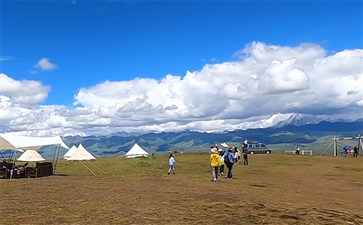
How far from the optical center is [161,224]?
50.0 feet

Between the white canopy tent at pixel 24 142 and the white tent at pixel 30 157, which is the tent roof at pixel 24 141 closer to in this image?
the white canopy tent at pixel 24 142

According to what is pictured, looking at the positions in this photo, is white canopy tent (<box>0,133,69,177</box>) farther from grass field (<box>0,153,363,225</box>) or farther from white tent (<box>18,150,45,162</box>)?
white tent (<box>18,150,45,162</box>)

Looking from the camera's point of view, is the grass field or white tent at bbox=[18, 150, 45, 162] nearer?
the grass field

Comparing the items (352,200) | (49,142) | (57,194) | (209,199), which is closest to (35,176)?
(49,142)

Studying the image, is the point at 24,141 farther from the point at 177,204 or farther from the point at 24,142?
the point at 177,204

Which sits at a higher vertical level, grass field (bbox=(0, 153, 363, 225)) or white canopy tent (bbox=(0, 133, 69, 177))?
white canopy tent (bbox=(0, 133, 69, 177))

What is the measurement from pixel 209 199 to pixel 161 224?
627 cm

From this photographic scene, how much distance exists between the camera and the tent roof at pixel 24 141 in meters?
34.8

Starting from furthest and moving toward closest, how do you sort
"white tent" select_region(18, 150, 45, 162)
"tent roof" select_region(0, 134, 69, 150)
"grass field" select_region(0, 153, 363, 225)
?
"white tent" select_region(18, 150, 45, 162) → "tent roof" select_region(0, 134, 69, 150) → "grass field" select_region(0, 153, 363, 225)

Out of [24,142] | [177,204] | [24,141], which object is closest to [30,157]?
[24,141]

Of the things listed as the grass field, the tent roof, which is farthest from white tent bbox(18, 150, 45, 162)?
the grass field

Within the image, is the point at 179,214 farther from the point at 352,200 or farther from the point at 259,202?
the point at 352,200

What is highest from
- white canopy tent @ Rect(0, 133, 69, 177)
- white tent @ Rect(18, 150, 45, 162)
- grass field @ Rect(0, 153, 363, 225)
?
white canopy tent @ Rect(0, 133, 69, 177)

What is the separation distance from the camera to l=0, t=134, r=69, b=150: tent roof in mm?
34844
